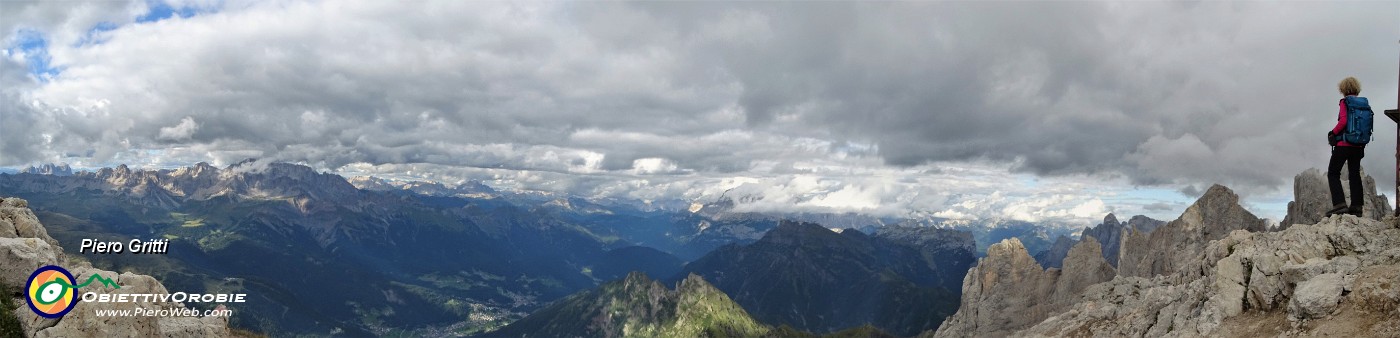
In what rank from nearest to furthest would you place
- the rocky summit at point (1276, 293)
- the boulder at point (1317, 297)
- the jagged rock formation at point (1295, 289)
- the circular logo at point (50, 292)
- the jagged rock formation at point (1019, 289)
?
the jagged rock formation at point (1295, 289) → the rocky summit at point (1276, 293) → the boulder at point (1317, 297) → the circular logo at point (50, 292) → the jagged rock formation at point (1019, 289)

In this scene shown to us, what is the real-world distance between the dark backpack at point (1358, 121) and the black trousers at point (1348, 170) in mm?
537

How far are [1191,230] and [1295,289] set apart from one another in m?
171

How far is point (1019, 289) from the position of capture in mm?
185625

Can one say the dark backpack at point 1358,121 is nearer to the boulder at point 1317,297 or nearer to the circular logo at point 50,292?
the boulder at point 1317,297

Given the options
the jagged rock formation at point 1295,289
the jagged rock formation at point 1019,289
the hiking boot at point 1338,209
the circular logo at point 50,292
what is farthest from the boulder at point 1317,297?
the jagged rock formation at point 1019,289

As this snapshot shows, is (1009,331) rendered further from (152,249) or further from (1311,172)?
(152,249)

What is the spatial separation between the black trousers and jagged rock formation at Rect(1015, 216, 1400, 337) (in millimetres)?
1246

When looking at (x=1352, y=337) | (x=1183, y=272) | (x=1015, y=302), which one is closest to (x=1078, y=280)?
(x=1015, y=302)

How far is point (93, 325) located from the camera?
35.4 meters

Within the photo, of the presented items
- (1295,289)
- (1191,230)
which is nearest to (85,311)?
(1295,289)

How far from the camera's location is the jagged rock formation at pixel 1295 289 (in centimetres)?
2377

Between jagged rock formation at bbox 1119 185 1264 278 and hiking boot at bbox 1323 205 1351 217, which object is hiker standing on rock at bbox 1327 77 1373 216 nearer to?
hiking boot at bbox 1323 205 1351 217

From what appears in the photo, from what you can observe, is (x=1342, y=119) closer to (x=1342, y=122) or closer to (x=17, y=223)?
(x=1342, y=122)

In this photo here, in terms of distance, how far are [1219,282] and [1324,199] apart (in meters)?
131
